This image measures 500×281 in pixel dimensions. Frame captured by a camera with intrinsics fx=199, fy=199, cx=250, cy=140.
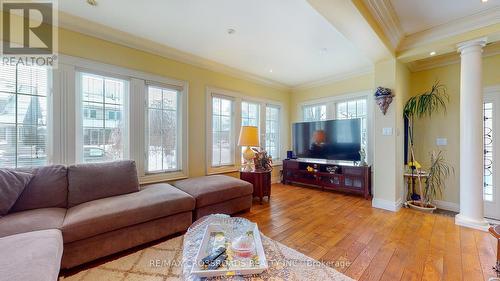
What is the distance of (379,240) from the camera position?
7.05 feet

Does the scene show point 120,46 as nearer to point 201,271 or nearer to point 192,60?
point 192,60

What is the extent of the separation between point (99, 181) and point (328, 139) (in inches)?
154

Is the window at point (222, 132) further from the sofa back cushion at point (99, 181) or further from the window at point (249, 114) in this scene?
the sofa back cushion at point (99, 181)

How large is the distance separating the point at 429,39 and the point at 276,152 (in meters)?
3.41

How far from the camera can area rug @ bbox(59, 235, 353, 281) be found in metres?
1.54

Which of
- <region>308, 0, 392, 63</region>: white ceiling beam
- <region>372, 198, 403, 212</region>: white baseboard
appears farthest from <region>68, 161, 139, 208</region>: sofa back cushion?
<region>372, 198, 403, 212</region>: white baseboard

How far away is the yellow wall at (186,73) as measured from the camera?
8.05ft

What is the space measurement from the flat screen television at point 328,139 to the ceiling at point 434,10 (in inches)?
67.0

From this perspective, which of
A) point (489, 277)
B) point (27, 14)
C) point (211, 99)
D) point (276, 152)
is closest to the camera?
point (489, 277)

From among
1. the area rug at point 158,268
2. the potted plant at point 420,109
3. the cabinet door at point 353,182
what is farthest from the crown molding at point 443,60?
the area rug at point 158,268

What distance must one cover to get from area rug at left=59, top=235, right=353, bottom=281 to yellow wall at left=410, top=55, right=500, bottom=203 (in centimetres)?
330

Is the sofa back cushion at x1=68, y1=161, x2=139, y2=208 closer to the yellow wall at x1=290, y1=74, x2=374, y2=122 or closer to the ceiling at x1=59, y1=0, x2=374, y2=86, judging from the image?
the ceiling at x1=59, y1=0, x2=374, y2=86

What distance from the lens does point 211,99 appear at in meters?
3.68

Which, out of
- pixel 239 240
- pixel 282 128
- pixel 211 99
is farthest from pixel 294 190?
pixel 239 240
